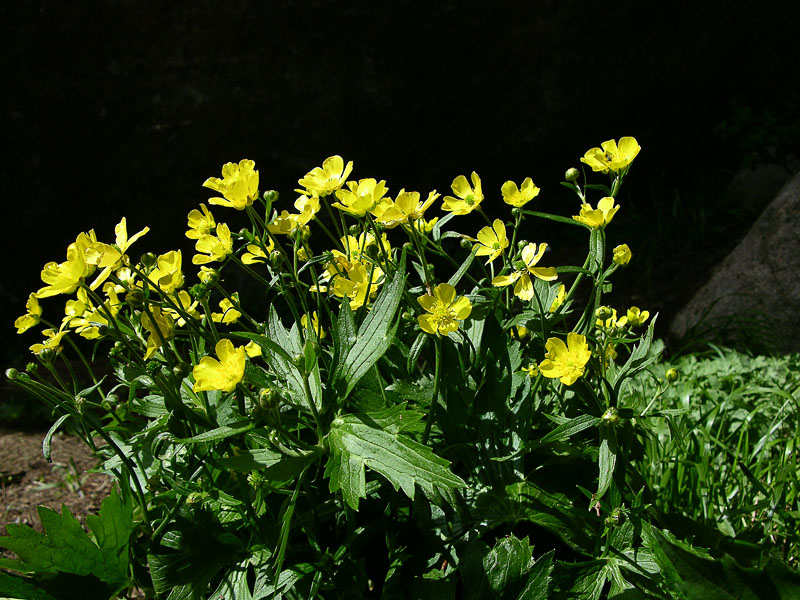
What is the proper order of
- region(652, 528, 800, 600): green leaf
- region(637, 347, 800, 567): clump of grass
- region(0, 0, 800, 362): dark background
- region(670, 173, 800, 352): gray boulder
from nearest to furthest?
region(652, 528, 800, 600): green leaf → region(637, 347, 800, 567): clump of grass → region(670, 173, 800, 352): gray boulder → region(0, 0, 800, 362): dark background

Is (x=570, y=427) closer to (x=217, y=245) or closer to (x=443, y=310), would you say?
(x=443, y=310)

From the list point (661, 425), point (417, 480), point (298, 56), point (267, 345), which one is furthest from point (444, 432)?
point (298, 56)

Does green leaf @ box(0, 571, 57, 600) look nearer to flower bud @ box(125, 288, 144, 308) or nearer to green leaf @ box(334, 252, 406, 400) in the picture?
flower bud @ box(125, 288, 144, 308)

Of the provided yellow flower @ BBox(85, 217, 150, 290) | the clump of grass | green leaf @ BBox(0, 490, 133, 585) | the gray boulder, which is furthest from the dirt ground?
the gray boulder

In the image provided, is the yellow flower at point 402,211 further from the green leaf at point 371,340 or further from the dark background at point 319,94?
the dark background at point 319,94

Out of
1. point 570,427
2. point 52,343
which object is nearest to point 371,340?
point 570,427
